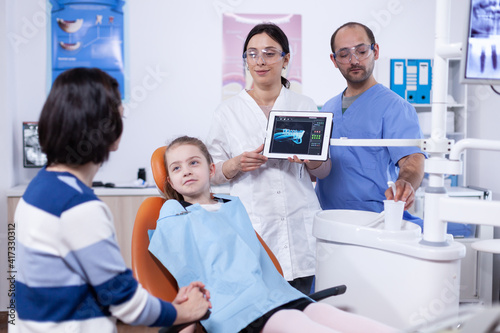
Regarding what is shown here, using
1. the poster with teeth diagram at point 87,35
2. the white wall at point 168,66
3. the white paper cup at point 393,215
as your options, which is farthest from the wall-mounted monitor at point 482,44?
the poster with teeth diagram at point 87,35

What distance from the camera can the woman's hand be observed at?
1604mm

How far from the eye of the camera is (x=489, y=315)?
1.98 ft

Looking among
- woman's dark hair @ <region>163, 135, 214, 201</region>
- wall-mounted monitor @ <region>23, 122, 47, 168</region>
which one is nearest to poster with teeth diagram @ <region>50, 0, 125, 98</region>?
wall-mounted monitor @ <region>23, 122, 47, 168</region>

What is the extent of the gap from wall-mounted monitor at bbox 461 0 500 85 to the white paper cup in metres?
0.38

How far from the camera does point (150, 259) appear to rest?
4.71 ft

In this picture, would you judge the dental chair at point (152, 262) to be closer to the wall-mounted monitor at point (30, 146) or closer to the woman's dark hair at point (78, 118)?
the woman's dark hair at point (78, 118)

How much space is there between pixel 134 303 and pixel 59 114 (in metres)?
0.40

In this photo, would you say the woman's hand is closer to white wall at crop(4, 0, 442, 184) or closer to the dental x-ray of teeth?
the dental x-ray of teeth

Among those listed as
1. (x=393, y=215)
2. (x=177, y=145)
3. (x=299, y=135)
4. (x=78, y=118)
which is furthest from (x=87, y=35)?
(x=393, y=215)

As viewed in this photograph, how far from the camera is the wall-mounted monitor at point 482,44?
1069 millimetres

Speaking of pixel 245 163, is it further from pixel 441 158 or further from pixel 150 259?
pixel 441 158

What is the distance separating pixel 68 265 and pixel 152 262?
54 cm

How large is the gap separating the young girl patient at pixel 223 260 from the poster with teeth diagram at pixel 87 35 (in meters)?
1.97

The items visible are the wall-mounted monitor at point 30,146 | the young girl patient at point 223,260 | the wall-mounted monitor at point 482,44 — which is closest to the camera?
the wall-mounted monitor at point 482,44
